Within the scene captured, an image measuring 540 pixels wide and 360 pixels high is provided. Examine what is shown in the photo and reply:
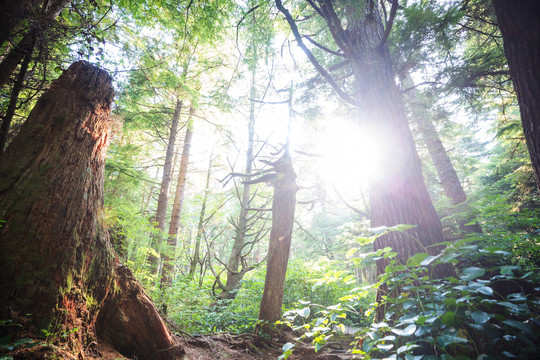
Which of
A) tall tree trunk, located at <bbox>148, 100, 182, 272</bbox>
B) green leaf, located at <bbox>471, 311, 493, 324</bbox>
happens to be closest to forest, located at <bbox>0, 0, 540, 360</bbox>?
green leaf, located at <bbox>471, 311, 493, 324</bbox>

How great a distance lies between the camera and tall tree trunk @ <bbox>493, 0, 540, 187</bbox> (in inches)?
69.6

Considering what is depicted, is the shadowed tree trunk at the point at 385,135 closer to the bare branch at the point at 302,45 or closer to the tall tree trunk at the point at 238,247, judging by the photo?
the bare branch at the point at 302,45

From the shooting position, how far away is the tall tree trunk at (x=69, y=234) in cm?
166

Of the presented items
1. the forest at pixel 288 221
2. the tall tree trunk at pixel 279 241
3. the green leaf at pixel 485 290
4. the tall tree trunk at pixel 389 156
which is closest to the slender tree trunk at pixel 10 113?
the forest at pixel 288 221

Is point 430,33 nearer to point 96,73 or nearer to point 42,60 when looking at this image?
point 96,73

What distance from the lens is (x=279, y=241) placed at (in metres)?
4.29

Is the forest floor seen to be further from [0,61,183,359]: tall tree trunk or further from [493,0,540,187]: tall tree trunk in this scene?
[493,0,540,187]: tall tree trunk

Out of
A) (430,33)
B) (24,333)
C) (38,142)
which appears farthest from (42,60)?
(430,33)

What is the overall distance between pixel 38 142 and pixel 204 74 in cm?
777

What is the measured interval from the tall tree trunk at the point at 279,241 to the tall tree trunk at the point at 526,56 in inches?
132

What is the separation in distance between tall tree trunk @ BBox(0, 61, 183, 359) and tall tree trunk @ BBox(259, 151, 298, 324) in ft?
6.16

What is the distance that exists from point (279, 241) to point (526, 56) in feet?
12.7

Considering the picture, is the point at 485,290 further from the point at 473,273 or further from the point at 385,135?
the point at 385,135

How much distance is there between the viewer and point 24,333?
58.9 inches
